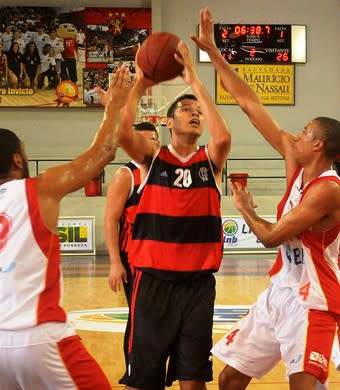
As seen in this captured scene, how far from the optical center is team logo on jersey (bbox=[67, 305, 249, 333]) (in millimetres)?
7004

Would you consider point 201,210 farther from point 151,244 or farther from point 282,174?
point 282,174

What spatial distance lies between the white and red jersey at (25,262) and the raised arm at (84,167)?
0.15 ft

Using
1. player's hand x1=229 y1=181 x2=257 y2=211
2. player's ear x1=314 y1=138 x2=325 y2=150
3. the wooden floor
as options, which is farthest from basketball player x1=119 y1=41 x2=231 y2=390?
the wooden floor

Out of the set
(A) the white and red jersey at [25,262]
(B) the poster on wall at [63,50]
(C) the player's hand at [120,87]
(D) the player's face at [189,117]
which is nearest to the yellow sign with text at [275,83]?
(B) the poster on wall at [63,50]

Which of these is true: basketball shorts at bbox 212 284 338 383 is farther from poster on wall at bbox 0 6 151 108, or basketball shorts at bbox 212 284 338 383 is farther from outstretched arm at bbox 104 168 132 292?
poster on wall at bbox 0 6 151 108

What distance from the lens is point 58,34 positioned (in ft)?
55.3

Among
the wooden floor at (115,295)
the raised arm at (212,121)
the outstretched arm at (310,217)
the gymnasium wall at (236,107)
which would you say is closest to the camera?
the outstretched arm at (310,217)

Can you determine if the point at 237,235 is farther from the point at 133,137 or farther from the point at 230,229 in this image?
the point at 133,137

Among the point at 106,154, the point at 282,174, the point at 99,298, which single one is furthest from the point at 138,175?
the point at 282,174

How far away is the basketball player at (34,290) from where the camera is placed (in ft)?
8.48

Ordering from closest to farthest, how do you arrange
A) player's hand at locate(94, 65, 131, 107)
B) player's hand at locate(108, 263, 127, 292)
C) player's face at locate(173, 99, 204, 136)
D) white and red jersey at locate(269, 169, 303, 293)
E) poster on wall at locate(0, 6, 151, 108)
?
player's hand at locate(94, 65, 131, 107), white and red jersey at locate(269, 169, 303, 293), player's face at locate(173, 99, 204, 136), player's hand at locate(108, 263, 127, 292), poster on wall at locate(0, 6, 151, 108)

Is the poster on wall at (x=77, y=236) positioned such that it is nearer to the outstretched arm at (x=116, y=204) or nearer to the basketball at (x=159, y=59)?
the outstretched arm at (x=116, y=204)

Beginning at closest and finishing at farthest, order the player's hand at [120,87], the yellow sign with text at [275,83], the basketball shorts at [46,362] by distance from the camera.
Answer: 1. the basketball shorts at [46,362]
2. the player's hand at [120,87]
3. the yellow sign with text at [275,83]

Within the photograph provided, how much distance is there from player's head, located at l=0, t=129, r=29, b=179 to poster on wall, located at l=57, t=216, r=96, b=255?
10953 millimetres
